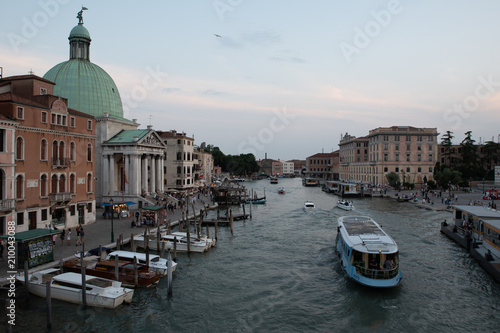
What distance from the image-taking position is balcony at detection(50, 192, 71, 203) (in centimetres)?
2902

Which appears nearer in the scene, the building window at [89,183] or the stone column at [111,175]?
the building window at [89,183]

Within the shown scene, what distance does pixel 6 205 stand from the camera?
24.1 m

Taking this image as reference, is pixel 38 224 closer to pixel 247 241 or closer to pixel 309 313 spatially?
pixel 247 241

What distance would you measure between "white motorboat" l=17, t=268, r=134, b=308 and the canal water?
1.39 ft

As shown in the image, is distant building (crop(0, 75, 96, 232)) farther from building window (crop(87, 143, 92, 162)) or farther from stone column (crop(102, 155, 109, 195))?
stone column (crop(102, 155, 109, 195))

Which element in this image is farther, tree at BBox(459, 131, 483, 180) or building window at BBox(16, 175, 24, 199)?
tree at BBox(459, 131, 483, 180)

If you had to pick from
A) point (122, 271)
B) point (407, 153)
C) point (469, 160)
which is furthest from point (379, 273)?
point (469, 160)

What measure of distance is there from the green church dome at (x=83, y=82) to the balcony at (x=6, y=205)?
25.7m

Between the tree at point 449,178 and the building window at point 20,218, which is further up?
the tree at point 449,178

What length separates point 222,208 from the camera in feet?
190

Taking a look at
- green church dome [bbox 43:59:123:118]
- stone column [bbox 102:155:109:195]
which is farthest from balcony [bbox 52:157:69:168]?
green church dome [bbox 43:59:123:118]

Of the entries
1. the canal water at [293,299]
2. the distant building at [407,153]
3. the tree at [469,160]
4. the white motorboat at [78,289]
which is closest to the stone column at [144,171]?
the canal water at [293,299]

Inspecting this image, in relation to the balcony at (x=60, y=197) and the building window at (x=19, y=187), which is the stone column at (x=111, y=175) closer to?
the balcony at (x=60, y=197)

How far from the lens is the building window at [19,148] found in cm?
2633
